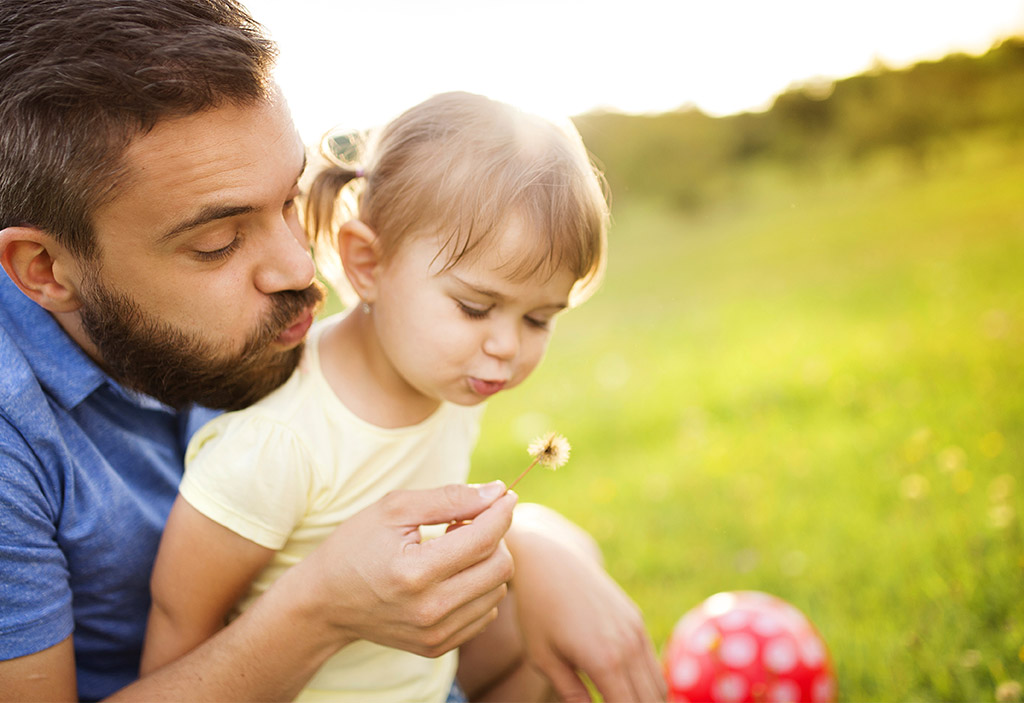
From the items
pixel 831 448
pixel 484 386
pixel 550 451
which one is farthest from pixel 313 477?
pixel 831 448

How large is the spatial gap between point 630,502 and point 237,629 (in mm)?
2851

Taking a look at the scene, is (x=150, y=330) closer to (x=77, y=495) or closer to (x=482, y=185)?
(x=77, y=495)

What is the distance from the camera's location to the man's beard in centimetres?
Answer: 166

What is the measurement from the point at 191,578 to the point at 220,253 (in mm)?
669

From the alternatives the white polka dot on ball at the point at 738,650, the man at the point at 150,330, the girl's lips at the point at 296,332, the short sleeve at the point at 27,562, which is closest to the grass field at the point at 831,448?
the white polka dot on ball at the point at 738,650

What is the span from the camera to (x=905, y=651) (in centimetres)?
254

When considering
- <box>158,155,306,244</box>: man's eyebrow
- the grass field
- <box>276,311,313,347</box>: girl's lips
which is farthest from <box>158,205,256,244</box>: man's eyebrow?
the grass field

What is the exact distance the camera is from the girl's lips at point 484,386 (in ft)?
5.97

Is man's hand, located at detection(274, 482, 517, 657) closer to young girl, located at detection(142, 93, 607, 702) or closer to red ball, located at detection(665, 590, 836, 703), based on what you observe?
young girl, located at detection(142, 93, 607, 702)

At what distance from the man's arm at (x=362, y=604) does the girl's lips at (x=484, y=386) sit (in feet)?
0.93

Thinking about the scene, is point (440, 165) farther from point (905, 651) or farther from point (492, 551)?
point (905, 651)

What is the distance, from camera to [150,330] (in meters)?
1.67

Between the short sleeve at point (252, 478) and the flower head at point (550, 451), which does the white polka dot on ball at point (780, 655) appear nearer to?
the flower head at point (550, 451)

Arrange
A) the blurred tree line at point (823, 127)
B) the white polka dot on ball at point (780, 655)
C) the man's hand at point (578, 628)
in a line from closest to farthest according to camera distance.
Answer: the man's hand at point (578, 628)
the white polka dot on ball at point (780, 655)
the blurred tree line at point (823, 127)
